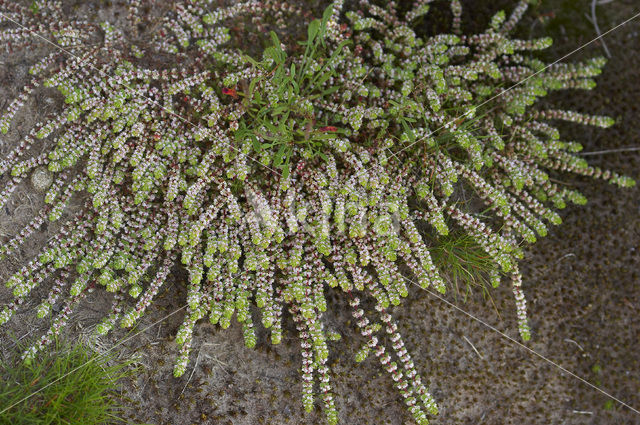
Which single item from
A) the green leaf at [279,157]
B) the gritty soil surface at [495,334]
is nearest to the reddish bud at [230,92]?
the green leaf at [279,157]

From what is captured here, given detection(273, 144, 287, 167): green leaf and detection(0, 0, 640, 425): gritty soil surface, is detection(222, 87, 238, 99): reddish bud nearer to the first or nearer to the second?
detection(273, 144, 287, 167): green leaf

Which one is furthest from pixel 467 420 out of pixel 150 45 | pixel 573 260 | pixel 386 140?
pixel 150 45

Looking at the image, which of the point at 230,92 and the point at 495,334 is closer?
the point at 230,92

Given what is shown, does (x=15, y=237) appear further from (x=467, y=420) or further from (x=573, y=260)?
(x=573, y=260)

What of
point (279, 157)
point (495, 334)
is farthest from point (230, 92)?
point (495, 334)

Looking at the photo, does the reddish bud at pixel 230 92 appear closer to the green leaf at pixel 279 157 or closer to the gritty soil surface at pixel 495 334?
→ the green leaf at pixel 279 157

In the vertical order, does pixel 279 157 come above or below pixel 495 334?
above

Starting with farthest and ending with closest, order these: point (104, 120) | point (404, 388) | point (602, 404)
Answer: point (602, 404), point (404, 388), point (104, 120)

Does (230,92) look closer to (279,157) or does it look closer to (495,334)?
(279,157)
